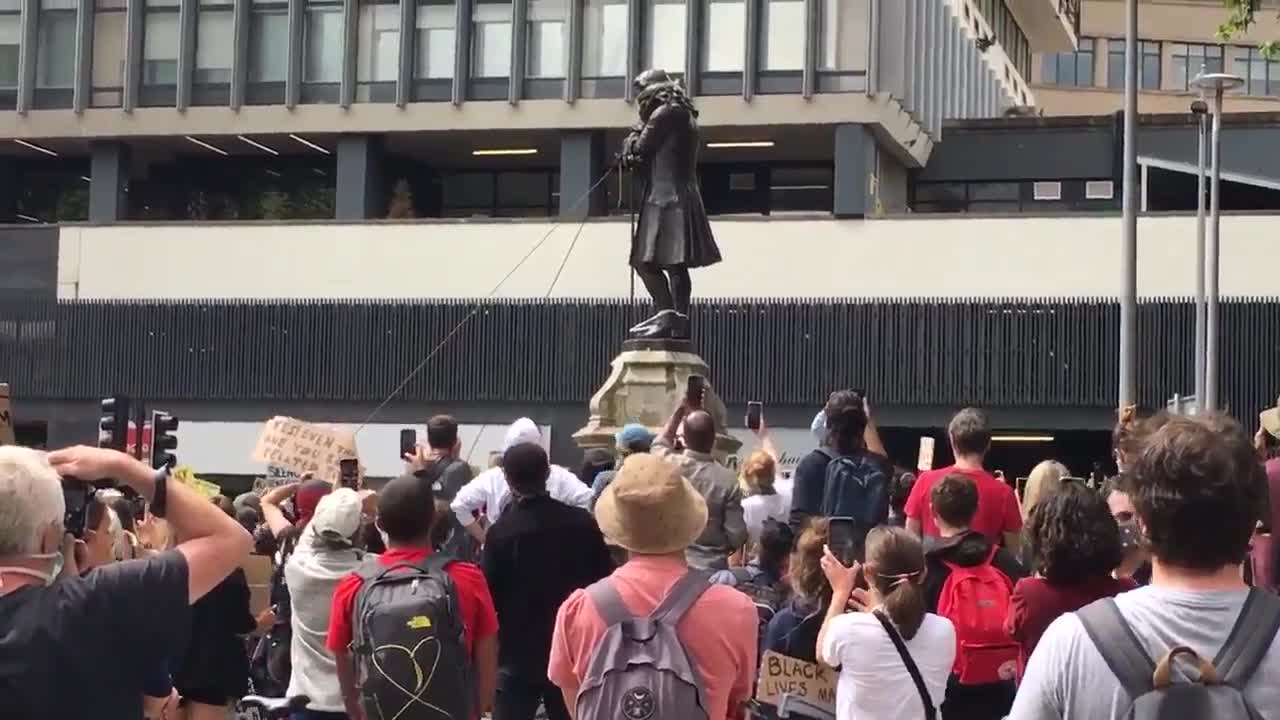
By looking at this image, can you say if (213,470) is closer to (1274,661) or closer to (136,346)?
(136,346)

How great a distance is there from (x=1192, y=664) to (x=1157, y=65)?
74607 millimetres

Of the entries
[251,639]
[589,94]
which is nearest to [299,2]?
[589,94]

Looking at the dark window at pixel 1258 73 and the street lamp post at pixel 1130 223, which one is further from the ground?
the dark window at pixel 1258 73

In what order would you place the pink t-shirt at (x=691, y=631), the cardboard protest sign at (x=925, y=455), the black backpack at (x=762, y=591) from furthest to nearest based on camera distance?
the cardboard protest sign at (x=925, y=455), the black backpack at (x=762, y=591), the pink t-shirt at (x=691, y=631)

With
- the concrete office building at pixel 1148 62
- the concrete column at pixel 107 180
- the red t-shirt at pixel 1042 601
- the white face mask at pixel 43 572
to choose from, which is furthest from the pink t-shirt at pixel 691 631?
the concrete office building at pixel 1148 62

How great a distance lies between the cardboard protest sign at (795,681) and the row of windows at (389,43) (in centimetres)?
3600

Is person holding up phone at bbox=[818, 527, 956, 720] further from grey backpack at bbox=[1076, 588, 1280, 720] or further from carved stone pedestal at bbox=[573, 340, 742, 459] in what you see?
carved stone pedestal at bbox=[573, 340, 742, 459]

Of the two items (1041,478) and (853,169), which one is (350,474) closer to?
(1041,478)

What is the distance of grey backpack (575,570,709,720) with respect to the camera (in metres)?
5.57

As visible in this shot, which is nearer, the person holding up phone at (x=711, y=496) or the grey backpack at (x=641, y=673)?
the grey backpack at (x=641, y=673)

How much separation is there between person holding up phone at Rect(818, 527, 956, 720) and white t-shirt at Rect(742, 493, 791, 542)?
184 inches

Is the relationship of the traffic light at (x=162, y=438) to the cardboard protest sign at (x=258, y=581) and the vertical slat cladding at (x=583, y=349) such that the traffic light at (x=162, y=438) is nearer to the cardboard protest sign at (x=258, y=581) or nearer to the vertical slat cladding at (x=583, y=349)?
the cardboard protest sign at (x=258, y=581)

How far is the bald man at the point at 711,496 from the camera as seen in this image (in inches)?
401

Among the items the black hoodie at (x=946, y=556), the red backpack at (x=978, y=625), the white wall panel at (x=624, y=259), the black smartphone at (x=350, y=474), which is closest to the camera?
the red backpack at (x=978, y=625)
